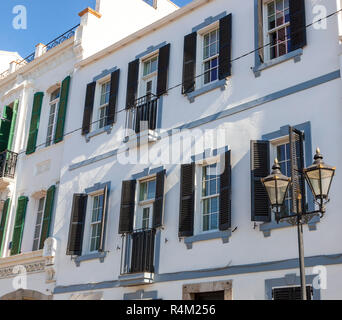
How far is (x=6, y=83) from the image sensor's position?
2216 centimetres

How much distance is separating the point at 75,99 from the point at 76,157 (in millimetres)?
2172

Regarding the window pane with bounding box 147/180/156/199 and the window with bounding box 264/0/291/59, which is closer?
the window with bounding box 264/0/291/59

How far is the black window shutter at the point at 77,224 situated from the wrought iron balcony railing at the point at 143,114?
100.0 inches

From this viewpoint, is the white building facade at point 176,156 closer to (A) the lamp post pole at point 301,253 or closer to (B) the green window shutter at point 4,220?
(B) the green window shutter at point 4,220

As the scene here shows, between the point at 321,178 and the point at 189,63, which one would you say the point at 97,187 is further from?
the point at 321,178

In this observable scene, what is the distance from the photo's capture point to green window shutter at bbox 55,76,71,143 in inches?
715

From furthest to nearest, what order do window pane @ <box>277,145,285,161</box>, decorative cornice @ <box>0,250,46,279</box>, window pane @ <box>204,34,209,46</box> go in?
decorative cornice @ <box>0,250,46,279</box> → window pane @ <box>204,34,209,46</box> → window pane @ <box>277,145,285,161</box>

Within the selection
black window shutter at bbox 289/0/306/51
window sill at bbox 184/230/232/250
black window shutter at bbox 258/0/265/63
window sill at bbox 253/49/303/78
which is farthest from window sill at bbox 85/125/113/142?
black window shutter at bbox 289/0/306/51

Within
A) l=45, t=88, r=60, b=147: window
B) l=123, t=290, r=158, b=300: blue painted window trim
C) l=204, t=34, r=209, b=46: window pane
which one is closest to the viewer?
l=123, t=290, r=158, b=300: blue painted window trim

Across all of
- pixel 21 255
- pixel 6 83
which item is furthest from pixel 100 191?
pixel 6 83

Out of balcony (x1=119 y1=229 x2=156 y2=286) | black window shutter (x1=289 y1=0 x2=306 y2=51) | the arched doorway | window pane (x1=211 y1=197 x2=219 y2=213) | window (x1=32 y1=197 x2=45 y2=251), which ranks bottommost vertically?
the arched doorway

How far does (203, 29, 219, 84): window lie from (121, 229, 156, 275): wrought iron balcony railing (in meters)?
4.17

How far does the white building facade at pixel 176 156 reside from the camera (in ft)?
37.5

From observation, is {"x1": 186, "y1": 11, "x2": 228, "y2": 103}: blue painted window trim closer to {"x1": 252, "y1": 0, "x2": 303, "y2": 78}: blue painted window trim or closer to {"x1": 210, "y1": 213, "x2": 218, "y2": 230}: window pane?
{"x1": 252, "y1": 0, "x2": 303, "y2": 78}: blue painted window trim
